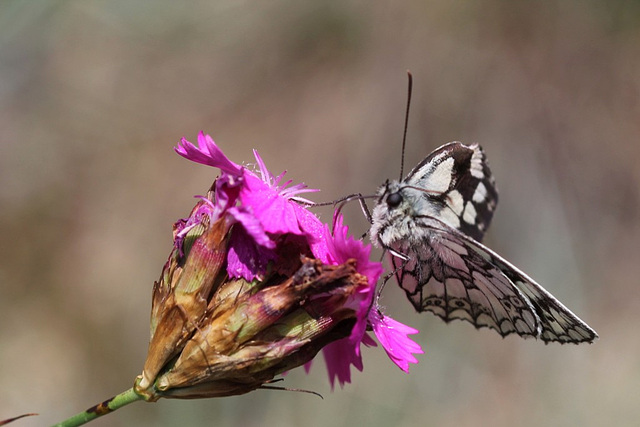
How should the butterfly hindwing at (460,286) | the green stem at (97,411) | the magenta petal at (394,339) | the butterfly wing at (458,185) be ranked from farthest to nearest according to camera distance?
the butterfly wing at (458,185) < the butterfly hindwing at (460,286) < the magenta petal at (394,339) < the green stem at (97,411)

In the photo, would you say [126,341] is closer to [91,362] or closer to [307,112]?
[91,362]

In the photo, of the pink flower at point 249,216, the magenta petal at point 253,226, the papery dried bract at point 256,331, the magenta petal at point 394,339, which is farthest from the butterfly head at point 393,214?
the magenta petal at point 253,226

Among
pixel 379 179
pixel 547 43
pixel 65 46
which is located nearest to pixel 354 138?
pixel 379 179

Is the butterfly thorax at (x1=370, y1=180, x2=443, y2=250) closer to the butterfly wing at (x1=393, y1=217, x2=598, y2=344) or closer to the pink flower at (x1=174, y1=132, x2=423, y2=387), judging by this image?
the butterfly wing at (x1=393, y1=217, x2=598, y2=344)

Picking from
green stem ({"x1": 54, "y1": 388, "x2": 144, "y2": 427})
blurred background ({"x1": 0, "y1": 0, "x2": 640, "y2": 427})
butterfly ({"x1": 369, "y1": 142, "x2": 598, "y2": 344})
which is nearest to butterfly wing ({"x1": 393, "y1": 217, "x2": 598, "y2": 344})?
butterfly ({"x1": 369, "y1": 142, "x2": 598, "y2": 344})

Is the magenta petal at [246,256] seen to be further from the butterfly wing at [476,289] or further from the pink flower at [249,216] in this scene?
the butterfly wing at [476,289]

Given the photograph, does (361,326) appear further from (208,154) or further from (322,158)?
(322,158)
